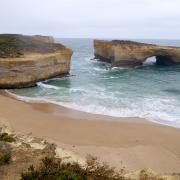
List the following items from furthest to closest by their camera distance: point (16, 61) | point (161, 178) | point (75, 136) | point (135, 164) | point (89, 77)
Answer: point (89, 77) → point (16, 61) → point (75, 136) → point (135, 164) → point (161, 178)

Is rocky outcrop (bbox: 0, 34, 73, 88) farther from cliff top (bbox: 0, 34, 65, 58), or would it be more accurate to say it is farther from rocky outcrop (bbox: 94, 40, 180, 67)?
rocky outcrop (bbox: 94, 40, 180, 67)

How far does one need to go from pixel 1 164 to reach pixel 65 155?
3.18m

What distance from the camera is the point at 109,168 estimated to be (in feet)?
44.8

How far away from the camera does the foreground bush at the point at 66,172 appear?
444 inches

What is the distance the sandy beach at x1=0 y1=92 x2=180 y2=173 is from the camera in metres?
15.3

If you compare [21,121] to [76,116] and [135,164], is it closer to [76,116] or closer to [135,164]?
[76,116]

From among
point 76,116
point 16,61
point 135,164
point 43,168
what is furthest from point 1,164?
point 16,61

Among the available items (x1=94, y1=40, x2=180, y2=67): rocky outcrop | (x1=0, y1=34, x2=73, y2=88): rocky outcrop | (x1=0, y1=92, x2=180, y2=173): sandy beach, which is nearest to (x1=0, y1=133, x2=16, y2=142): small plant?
(x1=0, y1=92, x2=180, y2=173): sandy beach

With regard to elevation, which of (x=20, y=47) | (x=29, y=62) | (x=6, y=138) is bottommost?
(x=6, y=138)

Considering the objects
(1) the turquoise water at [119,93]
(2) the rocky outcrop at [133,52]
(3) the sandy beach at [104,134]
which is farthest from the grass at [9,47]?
(2) the rocky outcrop at [133,52]

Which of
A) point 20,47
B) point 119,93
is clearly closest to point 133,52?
point 20,47

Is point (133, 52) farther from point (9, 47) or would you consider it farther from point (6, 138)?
point (6, 138)

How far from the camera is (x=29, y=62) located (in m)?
31.3

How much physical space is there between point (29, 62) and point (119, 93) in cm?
944
